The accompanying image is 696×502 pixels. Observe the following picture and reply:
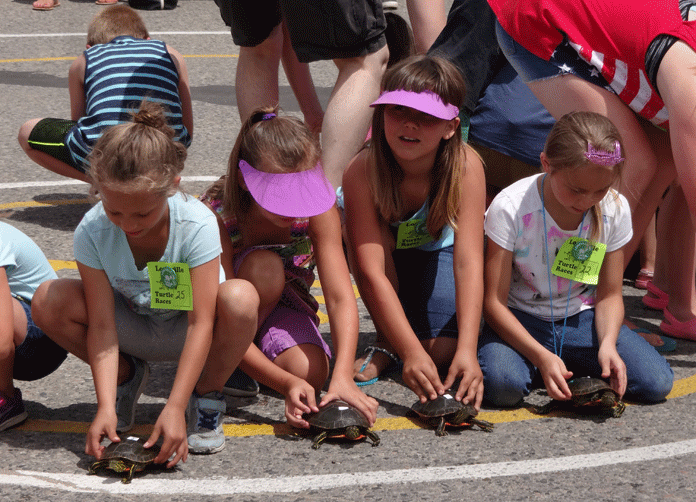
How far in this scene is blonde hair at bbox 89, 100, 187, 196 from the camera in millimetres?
2416

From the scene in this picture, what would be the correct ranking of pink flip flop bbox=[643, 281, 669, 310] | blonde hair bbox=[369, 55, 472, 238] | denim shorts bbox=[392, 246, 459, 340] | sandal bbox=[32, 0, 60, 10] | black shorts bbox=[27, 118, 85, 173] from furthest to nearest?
sandal bbox=[32, 0, 60, 10] < black shorts bbox=[27, 118, 85, 173] < pink flip flop bbox=[643, 281, 669, 310] < denim shorts bbox=[392, 246, 459, 340] < blonde hair bbox=[369, 55, 472, 238]

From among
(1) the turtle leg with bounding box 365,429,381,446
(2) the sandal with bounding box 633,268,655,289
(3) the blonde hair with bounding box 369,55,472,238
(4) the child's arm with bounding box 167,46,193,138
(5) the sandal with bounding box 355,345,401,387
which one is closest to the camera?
(1) the turtle leg with bounding box 365,429,381,446

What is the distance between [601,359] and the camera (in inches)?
116

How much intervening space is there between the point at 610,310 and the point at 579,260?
0.68 ft

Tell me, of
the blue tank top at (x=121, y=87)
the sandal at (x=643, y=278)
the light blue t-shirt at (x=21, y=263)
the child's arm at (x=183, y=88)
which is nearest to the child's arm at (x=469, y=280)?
the sandal at (x=643, y=278)

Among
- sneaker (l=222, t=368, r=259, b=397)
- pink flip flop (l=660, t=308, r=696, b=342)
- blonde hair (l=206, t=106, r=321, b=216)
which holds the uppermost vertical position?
blonde hair (l=206, t=106, r=321, b=216)

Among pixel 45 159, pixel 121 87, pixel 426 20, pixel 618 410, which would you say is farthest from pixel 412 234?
pixel 45 159

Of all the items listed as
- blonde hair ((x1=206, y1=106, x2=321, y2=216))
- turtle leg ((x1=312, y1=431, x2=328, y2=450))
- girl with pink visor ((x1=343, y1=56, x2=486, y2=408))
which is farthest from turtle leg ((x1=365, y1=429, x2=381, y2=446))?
blonde hair ((x1=206, y1=106, x2=321, y2=216))

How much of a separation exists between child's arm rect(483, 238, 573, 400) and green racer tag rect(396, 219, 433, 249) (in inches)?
11.7

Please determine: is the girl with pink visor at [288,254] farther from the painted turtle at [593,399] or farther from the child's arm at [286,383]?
the painted turtle at [593,399]

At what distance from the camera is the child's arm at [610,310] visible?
2941mm

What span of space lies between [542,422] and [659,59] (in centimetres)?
124

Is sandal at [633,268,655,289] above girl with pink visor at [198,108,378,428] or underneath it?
underneath

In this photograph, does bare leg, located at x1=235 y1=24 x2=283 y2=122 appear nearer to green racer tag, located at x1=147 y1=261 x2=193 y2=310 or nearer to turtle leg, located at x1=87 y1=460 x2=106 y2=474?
green racer tag, located at x1=147 y1=261 x2=193 y2=310
